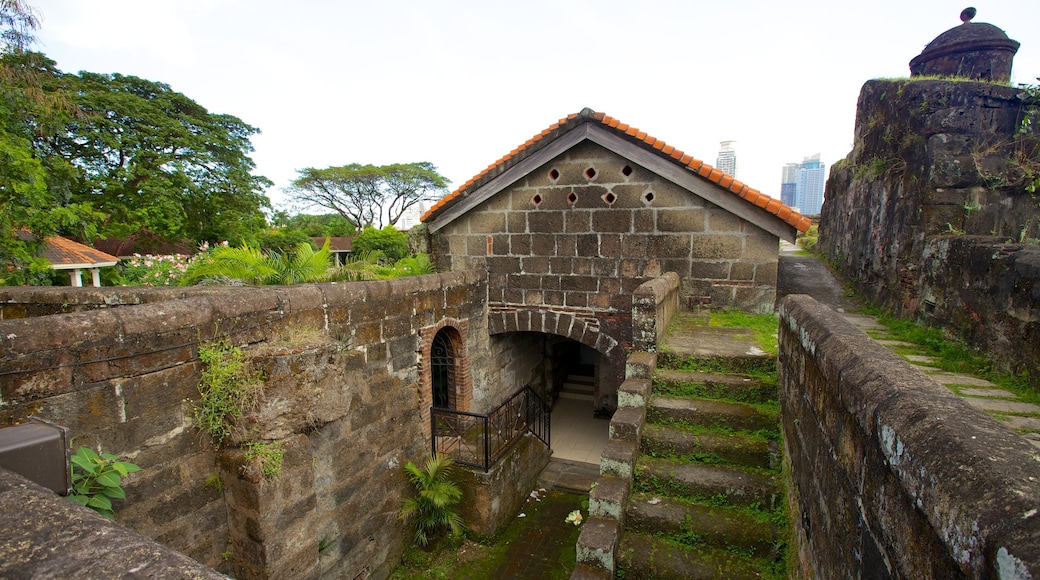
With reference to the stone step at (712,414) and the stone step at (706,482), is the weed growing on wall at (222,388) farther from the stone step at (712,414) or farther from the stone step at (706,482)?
the stone step at (712,414)

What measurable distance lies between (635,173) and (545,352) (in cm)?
542

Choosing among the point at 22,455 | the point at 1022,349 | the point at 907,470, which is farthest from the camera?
the point at 1022,349

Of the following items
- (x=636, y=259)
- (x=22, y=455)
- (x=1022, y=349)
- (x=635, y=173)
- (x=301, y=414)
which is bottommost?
(x=301, y=414)

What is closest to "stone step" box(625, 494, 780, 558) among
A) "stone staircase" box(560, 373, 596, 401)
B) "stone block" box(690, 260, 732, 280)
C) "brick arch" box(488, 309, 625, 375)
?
"brick arch" box(488, 309, 625, 375)

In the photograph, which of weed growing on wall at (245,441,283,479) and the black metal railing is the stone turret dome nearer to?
the black metal railing

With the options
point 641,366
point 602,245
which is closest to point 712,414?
point 641,366

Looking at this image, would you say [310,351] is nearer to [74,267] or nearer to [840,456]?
[840,456]

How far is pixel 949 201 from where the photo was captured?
637 cm

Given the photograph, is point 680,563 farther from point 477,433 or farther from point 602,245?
point 602,245

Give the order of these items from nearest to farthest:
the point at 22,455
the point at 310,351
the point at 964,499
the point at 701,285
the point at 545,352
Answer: the point at 964,499
the point at 22,455
the point at 310,351
the point at 701,285
the point at 545,352

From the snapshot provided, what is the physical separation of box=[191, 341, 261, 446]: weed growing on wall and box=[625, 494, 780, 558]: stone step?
336cm

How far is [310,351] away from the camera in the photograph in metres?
4.26

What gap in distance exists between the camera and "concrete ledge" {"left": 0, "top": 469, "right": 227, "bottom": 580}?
1.25 meters

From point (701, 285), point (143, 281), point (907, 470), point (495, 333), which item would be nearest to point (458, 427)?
point (495, 333)
